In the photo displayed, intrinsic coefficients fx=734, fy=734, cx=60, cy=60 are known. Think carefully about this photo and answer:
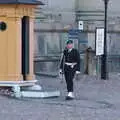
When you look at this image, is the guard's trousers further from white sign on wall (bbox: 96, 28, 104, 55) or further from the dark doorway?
white sign on wall (bbox: 96, 28, 104, 55)

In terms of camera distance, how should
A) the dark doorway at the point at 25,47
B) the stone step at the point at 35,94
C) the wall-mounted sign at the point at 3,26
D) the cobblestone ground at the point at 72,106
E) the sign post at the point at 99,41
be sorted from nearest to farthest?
the cobblestone ground at the point at 72,106 < the stone step at the point at 35,94 < the wall-mounted sign at the point at 3,26 < the dark doorway at the point at 25,47 < the sign post at the point at 99,41

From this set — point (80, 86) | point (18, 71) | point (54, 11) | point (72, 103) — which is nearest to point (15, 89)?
point (18, 71)

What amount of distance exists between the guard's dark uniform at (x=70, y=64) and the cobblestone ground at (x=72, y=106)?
518 mm

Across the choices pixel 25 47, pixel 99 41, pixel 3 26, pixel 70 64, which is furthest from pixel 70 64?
pixel 99 41

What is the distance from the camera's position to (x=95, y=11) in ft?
96.9

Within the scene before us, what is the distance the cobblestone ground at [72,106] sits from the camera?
15625 millimetres

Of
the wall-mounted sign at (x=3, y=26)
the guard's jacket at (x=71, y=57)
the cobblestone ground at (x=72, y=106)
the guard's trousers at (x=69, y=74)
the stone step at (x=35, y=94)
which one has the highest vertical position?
the wall-mounted sign at (x=3, y=26)

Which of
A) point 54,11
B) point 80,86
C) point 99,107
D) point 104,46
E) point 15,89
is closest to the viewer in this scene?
point 99,107

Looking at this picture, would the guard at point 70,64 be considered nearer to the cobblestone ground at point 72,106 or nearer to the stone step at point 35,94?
the cobblestone ground at point 72,106

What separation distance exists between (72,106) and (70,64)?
200 centimetres

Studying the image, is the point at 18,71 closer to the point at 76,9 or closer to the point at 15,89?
the point at 15,89

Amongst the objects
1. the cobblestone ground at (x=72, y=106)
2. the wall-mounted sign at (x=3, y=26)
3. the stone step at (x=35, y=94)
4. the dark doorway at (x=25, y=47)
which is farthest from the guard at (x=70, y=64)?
the wall-mounted sign at (x=3, y=26)

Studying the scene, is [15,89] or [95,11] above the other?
[95,11]

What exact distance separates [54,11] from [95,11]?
1731 mm
